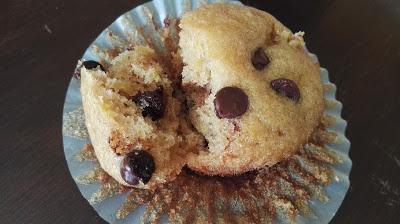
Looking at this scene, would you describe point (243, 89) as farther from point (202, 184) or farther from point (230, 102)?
point (202, 184)

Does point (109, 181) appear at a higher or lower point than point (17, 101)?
lower

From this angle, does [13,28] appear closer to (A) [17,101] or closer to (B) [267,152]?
(A) [17,101]

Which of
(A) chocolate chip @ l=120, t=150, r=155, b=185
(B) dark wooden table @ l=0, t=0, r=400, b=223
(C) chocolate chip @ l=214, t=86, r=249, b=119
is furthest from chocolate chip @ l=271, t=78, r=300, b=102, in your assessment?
(B) dark wooden table @ l=0, t=0, r=400, b=223

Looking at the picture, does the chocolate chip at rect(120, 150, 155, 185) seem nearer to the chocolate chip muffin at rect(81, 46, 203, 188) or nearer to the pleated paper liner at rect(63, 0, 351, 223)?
the chocolate chip muffin at rect(81, 46, 203, 188)

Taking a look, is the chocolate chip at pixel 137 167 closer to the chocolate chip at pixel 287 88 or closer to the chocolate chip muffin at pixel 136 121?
the chocolate chip muffin at pixel 136 121

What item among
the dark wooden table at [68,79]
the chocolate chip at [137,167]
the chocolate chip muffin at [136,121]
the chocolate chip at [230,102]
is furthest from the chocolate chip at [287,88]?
Result: the dark wooden table at [68,79]

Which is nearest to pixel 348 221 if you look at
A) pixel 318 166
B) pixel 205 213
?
pixel 318 166

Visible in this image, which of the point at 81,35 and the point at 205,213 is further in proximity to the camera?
the point at 81,35

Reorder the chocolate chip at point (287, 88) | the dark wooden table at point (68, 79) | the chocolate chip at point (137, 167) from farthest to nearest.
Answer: the dark wooden table at point (68, 79) < the chocolate chip at point (287, 88) < the chocolate chip at point (137, 167)

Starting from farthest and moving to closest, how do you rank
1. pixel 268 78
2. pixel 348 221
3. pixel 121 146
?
pixel 348 221
pixel 268 78
pixel 121 146
